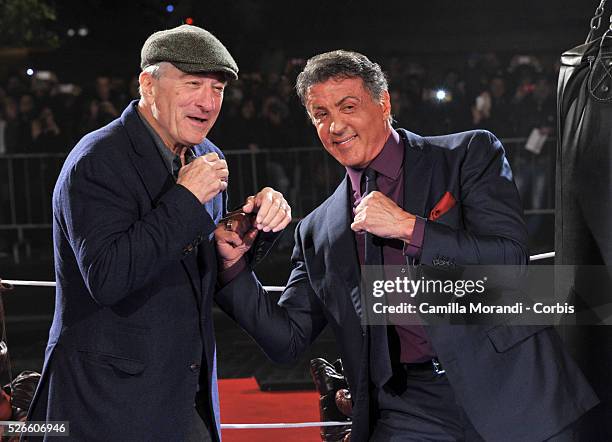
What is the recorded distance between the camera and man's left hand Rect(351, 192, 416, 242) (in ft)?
8.31

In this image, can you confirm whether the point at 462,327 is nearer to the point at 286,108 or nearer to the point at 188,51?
the point at 188,51

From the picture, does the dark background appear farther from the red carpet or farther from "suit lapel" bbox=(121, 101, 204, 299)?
"suit lapel" bbox=(121, 101, 204, 299)

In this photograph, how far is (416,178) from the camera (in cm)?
277

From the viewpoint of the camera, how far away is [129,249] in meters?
2.27

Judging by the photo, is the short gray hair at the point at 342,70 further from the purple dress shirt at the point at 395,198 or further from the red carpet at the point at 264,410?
the red carpet at the point at 264,410

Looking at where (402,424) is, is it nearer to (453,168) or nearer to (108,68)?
(453,168)

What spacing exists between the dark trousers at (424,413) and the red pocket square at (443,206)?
1.47 ft

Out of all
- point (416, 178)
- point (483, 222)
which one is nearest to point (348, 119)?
point (416, 178)

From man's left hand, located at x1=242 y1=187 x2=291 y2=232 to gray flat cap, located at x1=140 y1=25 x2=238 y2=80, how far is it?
0.39 m

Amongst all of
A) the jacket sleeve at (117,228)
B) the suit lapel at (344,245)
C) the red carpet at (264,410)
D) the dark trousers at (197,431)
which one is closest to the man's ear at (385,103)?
the suit lapel at (344,245)

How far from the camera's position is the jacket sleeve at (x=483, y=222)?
2568 millimetres

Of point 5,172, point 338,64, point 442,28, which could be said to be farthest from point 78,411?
point 442,28

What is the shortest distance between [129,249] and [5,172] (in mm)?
8985

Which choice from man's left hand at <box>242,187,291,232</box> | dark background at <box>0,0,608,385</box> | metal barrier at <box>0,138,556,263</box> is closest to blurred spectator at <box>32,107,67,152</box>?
metal barrier at <box>0,138,556,263</box>
